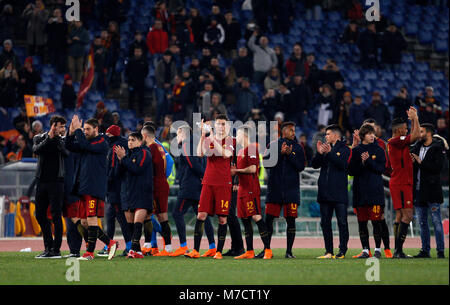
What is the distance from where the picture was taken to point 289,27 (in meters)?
27.5

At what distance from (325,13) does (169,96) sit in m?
8.58

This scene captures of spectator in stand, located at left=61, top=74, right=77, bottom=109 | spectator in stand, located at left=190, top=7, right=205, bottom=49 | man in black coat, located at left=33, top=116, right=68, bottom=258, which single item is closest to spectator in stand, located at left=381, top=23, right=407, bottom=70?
spectator in stand, located at left=190, top=7, right=205, bottom=49

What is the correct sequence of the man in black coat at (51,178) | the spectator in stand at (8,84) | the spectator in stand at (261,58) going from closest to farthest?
the man in black coat at (51,178)
the spectator in stand at (8,84)
the spectator in stand at (261,58)

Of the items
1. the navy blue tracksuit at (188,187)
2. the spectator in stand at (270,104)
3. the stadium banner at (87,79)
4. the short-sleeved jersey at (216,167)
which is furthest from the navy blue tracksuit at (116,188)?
the stadium banner at (87,79)

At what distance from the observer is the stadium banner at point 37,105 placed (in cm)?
2178

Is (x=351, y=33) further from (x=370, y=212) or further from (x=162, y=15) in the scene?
(x=370, y=212)

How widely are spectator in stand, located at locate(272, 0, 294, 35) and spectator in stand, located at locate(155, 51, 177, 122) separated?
16.1 feet

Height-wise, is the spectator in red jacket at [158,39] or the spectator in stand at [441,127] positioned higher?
the spectator in red jacket at [158,39]

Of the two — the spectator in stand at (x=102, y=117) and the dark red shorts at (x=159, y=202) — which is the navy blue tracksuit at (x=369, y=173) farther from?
the spectator in stand at (x=102, y=117)

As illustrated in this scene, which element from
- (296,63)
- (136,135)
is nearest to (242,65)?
(296,63)

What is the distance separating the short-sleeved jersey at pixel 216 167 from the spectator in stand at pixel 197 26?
41.4 feet

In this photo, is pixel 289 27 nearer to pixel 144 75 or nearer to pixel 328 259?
pixel 144 75

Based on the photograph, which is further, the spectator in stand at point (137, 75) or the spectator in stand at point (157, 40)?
the spectator in stand at point (157, 40)

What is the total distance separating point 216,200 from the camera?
41.9 ft
